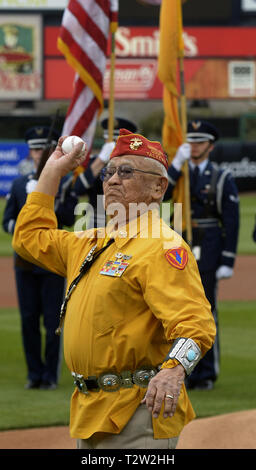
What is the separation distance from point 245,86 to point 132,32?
16.1 ft

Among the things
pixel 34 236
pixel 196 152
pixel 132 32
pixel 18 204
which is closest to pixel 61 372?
pixel 18 204

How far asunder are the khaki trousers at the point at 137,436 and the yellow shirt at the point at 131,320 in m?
0.03

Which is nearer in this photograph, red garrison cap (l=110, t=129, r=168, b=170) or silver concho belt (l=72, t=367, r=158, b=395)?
silver concho belt (l=72, t=367, r=158, b=395)

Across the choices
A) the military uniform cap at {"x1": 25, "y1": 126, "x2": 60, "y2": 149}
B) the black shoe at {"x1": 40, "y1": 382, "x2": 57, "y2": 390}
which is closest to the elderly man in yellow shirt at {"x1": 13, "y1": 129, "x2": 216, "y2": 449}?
the black shoe at {"x1": 40, "y1": 382, "x2": 57, "y2": 390}

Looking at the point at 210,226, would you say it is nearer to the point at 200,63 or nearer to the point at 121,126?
the point at 121,126

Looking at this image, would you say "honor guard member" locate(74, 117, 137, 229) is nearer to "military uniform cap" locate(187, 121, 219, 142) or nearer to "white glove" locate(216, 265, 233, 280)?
"military uniform cap" locate(187, 121, 219, 142)

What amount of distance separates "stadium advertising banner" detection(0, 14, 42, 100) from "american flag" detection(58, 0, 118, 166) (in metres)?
28.3

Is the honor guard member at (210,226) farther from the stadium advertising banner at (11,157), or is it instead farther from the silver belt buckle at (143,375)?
the stadium advertising banner at (11,157)

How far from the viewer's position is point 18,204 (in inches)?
329

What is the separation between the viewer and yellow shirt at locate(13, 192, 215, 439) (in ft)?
11.4

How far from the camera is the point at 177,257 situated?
3.57 m

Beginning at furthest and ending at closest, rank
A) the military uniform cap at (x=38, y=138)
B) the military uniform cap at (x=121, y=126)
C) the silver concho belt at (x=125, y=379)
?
the military uniform cap at (x=121, y=126) → the military uniform cap at (x=38, y=138) → the silver concho belt at (x=125, y=379)

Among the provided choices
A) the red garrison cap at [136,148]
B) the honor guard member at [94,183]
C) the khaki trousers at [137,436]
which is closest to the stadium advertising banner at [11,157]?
the honor guard member at [94,183]

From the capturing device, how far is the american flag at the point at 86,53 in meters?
8.03
